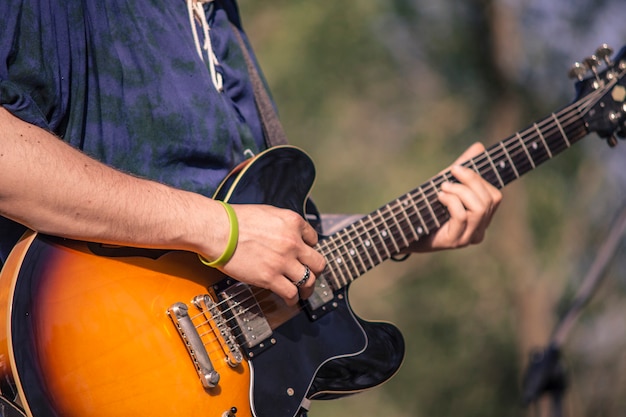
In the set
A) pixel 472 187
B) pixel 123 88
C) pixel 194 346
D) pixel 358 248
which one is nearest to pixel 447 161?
pixel 472 187

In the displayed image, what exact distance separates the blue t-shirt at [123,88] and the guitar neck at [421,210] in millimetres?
343

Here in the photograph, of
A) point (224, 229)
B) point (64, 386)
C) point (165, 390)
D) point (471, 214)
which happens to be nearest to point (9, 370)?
point (64, 386)

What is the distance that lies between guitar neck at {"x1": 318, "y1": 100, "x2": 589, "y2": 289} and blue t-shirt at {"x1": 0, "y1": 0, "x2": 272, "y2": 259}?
1.12ft

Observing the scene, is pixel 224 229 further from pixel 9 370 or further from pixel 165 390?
pixel 9 370

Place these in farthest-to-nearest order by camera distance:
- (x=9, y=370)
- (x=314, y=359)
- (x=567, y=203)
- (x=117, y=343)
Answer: (x=567, y=203) → (x=314, y=359) → (x=117, y=343) → (x=9, y=370)

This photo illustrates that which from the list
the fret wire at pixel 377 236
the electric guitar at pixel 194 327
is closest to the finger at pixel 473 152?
the electric guitar at pixel 194 327

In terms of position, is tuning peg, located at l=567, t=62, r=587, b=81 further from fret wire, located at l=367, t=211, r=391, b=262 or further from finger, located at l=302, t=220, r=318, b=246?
finger, located at l=302, t=220, r=318, b=246

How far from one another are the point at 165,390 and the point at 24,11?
2.52 feet

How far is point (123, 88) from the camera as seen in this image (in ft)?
5.19

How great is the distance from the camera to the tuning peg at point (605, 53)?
2.20 meters

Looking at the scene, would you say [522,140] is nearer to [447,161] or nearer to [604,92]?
[604,92]

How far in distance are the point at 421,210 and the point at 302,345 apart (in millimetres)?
541

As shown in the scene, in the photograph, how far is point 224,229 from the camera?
1.48 meters

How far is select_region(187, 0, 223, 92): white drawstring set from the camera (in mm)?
1799
